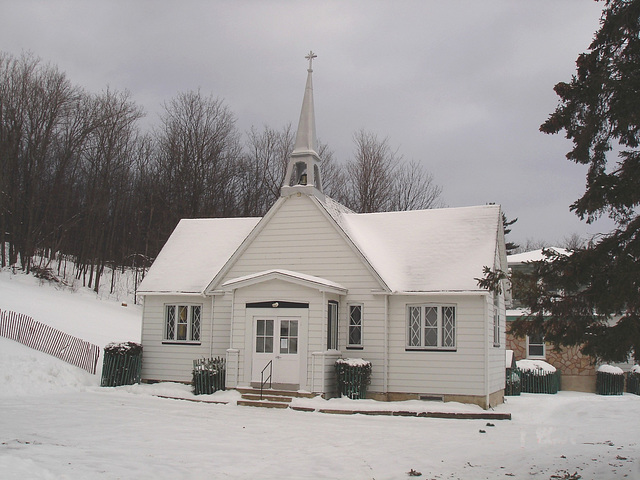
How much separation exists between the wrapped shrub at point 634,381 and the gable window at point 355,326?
51.5 ft

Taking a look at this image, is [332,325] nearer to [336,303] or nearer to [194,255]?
[336,303]

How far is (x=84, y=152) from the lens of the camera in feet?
149

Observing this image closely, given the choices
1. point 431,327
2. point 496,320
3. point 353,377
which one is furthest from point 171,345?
point 496,320

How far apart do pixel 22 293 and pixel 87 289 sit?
8515 mm

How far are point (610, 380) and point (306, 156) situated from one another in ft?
54.7

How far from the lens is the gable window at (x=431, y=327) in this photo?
18578 millimetres

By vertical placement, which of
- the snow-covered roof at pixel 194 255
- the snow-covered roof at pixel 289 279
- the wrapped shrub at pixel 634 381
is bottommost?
the wrapped shrub at pixel 634 381

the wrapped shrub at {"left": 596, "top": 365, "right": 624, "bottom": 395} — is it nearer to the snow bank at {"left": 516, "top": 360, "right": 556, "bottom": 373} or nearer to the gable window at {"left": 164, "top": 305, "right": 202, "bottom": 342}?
the snow bank at {"left": 516, "top": 360, "right": 556, "bottom": 373}

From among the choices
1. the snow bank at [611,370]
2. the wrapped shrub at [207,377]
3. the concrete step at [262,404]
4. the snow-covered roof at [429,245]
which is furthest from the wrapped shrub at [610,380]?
the wrapped shrub at [207,377]

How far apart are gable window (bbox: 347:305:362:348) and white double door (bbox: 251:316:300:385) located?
1839 mm

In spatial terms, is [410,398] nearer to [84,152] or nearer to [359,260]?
[359,260]

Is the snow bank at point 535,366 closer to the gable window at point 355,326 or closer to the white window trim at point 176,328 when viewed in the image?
the gable window at point 355,326

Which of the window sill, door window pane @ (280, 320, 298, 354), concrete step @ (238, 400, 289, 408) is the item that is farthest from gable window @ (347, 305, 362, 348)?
concrete step @ (238, 400, 289, 408)

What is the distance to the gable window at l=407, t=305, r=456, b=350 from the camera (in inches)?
731
